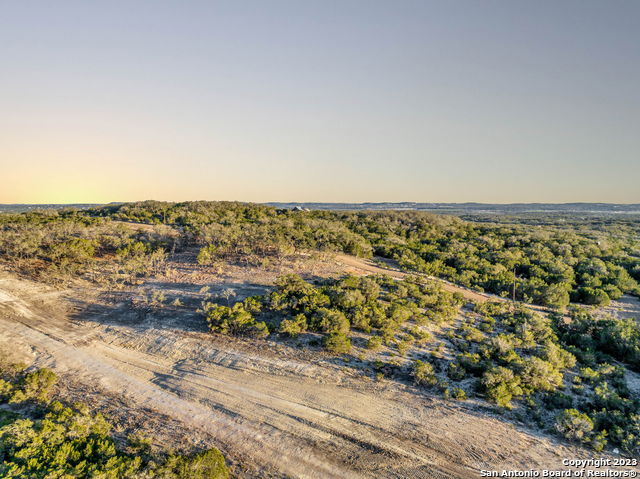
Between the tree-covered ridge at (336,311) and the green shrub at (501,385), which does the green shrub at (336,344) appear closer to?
the tree-covered ridge at (336,311)

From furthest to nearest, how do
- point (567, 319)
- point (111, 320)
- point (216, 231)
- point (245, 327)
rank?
point (216, 231) < point (567, 319) < point (111, 320) < point (245, 327)

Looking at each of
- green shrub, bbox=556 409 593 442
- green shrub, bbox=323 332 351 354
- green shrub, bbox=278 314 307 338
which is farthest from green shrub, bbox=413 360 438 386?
green shrub, bbox=278 314 307 338

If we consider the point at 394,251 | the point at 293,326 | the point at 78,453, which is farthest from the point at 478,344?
the point at 394,251

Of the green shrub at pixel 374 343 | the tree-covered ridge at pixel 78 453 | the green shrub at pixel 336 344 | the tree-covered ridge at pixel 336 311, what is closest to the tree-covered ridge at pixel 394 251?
the tree-covered ridge at pixel 336 311

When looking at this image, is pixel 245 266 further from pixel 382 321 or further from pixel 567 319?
pixel 567 319

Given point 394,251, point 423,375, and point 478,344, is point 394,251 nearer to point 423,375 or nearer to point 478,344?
point 478,344

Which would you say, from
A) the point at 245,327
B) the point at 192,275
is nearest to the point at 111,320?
the point at 192,275
